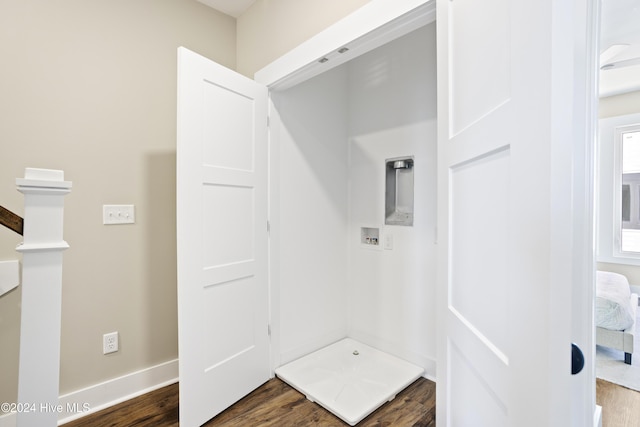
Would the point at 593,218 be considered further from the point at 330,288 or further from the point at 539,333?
the point at 330,288

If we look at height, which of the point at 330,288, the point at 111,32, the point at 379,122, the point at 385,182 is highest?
the point at 111,32

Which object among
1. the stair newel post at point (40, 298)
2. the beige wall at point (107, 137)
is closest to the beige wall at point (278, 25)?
the beige wall at point (107, 137)

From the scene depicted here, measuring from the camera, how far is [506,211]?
75 centimetres

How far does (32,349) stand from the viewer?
2.90 feet

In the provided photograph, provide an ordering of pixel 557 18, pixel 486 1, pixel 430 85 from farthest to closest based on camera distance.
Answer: pixel 430 85 → pixel 486 1 → pixel 557 18

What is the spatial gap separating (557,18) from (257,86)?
74.6 inches

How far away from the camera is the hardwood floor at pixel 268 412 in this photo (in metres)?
1.82

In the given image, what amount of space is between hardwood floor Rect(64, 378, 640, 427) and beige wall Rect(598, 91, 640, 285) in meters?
2.25

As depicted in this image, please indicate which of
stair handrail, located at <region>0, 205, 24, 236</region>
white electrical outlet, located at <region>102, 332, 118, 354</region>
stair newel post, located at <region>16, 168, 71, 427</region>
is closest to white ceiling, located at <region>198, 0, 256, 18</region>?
stair newel post, located at <region>16, 168, 71, 427</region>

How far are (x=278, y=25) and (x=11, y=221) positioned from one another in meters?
1.95

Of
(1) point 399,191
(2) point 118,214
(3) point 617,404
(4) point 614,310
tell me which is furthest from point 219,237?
(4) point 614,310

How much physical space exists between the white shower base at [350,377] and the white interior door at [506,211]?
2.97 ft

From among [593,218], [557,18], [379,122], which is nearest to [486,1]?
[557,18]

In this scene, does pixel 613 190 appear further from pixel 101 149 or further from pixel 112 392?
pixel 112 392
